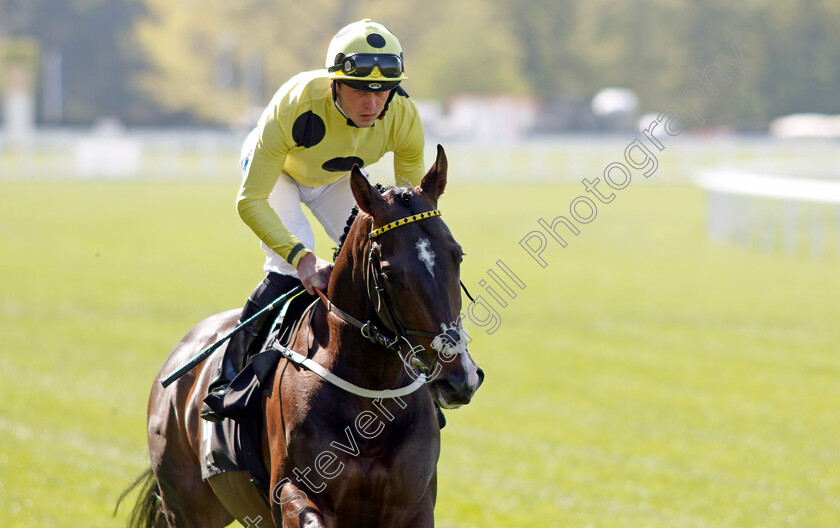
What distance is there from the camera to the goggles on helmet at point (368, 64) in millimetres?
3694

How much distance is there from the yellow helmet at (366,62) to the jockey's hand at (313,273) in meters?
0.62

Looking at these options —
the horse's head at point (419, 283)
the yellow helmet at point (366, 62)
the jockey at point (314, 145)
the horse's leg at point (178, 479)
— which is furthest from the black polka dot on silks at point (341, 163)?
the horse's leg at point (178, 479)

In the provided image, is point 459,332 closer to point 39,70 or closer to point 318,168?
point 318,168

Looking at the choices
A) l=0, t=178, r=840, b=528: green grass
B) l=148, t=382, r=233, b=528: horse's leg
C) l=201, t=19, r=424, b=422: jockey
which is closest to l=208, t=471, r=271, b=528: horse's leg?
l=201, t=19, r=424, b=422: jockey

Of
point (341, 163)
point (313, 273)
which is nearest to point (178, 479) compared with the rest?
point (313, 273)

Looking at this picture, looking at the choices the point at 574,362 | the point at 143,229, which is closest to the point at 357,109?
the point at 574,362

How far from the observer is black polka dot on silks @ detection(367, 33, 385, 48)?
377cm

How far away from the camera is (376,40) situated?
379 cm

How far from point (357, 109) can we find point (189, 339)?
152 centimetres

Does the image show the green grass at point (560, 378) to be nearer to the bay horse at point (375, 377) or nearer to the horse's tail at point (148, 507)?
the horse's tail at point (148, 507)

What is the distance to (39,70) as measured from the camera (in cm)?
5953

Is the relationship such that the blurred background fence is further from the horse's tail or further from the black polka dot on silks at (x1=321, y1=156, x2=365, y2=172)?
the black polka dot on silks at (x1=321, y1=156, x2=365, y2=172)

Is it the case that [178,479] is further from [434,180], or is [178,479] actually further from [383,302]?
[434,180]

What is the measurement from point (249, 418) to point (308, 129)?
3.49ft
